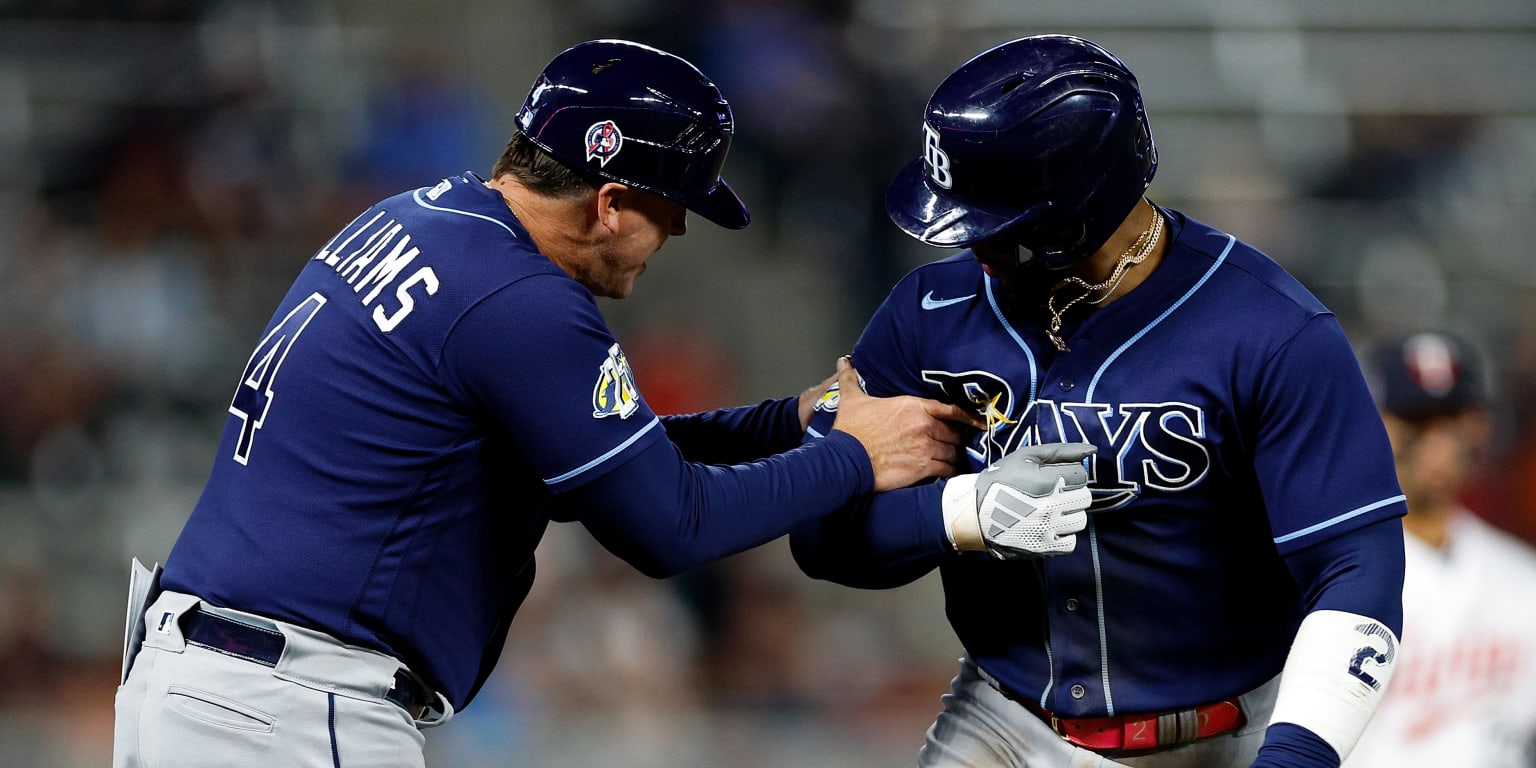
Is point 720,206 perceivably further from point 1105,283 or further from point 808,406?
point 1105,283

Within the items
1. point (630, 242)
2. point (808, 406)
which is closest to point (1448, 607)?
point (808, 406)

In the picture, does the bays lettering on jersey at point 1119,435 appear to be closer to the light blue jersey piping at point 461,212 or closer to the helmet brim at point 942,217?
the helmet brim at point 942,217

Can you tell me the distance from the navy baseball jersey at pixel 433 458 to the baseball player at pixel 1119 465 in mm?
398

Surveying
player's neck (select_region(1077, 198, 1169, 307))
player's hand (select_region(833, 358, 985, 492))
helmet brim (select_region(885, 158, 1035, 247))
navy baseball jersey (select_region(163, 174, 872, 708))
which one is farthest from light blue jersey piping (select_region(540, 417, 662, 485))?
player's neck (select_region(1077, 198, 1169, 307))

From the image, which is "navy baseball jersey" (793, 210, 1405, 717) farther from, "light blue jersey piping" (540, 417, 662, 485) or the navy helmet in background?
the navy helmet in background

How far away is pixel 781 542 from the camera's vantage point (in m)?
9.19

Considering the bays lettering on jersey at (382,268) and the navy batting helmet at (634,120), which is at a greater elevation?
the navy batting helmet at (634,120)

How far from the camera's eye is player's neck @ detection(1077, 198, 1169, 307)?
3445 millimetres

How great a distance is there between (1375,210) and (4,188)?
25.3ft

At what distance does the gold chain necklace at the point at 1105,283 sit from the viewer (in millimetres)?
3432

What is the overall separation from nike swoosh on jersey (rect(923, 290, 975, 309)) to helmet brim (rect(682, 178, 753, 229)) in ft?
1.44

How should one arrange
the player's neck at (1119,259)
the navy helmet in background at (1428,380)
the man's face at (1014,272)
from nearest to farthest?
the man's face at (1014,272) → the player's neck at (1119,259) → the navy helmet in background at (1428,380)

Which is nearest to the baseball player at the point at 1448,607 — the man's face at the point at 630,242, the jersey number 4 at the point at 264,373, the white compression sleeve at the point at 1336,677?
the white compression sleeve at the point at 1336,677

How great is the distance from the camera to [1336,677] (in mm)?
2984
